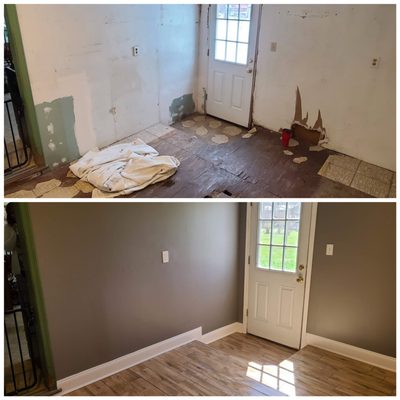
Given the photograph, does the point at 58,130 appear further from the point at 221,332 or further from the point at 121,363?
the point at 221,332

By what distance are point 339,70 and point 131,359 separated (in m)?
3.16

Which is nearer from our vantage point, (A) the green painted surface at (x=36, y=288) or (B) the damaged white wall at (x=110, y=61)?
(A) the green painted surface at (x=36, y=288)

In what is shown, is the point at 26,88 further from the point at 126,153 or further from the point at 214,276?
the point at 214,276

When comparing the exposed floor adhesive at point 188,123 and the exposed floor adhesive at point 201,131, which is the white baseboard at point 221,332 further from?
the exposed floor adhesive at point 188,123

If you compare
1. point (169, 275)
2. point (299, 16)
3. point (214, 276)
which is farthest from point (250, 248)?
point (299, 16)

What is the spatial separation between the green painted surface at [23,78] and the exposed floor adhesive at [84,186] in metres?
0.41

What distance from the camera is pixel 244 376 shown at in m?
3.15

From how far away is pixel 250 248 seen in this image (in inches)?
160

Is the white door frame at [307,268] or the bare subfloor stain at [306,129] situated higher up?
the bare subfloor stain at [306,129]

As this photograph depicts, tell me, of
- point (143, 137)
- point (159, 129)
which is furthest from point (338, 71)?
point (143, 137)

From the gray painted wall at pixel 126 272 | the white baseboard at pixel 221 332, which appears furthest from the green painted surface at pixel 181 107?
the white baseboard at pixel 221 332

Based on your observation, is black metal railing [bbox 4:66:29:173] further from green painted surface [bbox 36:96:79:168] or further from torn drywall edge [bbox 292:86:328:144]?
torn drywall edge [bbox 292:86:328:144]

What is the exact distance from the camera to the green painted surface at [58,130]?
3.46m

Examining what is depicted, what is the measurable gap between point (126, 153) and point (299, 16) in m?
2.08
